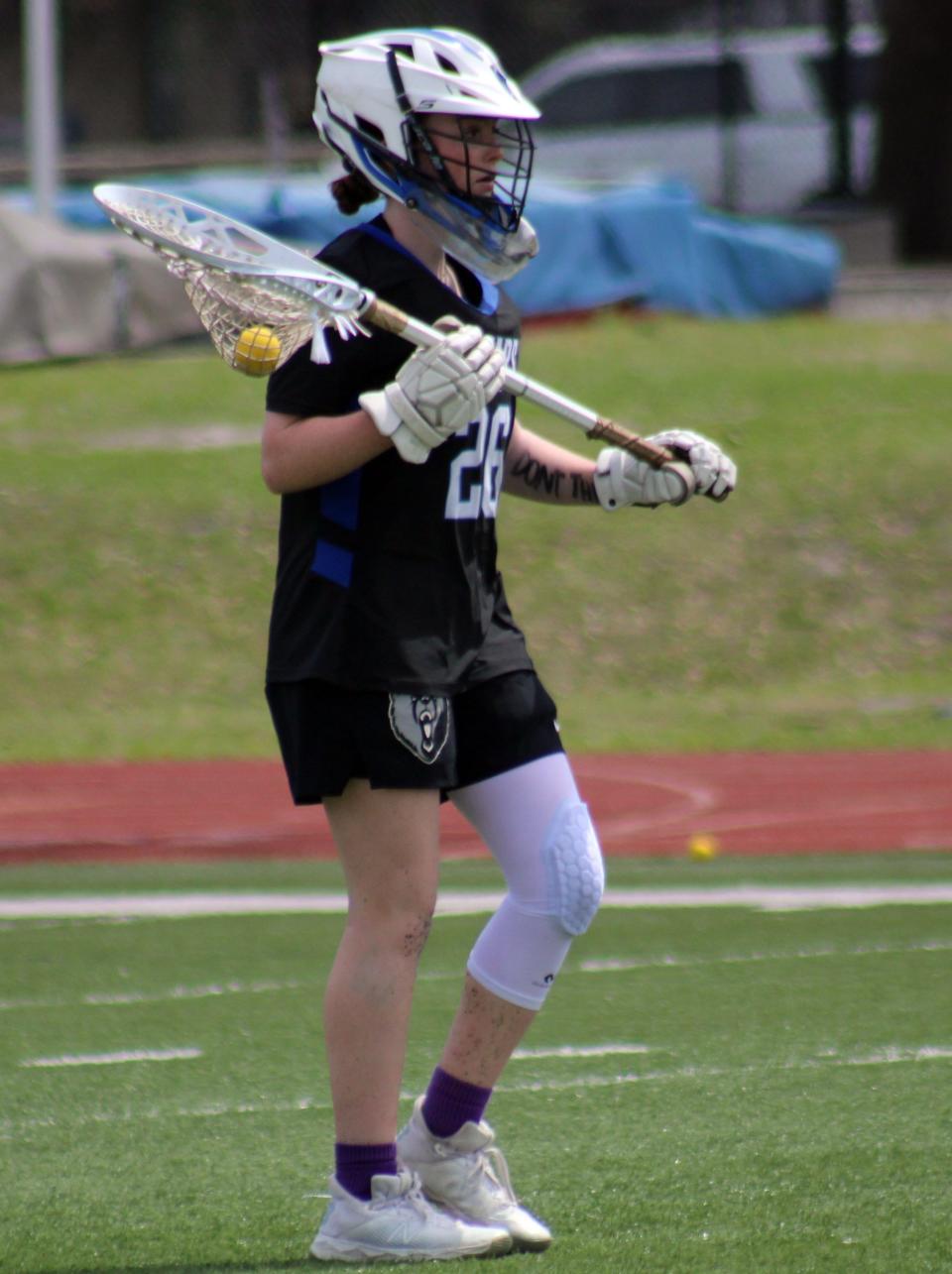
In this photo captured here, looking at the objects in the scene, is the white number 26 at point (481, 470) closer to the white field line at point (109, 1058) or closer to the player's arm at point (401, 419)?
the player's arm at point (401, 419)

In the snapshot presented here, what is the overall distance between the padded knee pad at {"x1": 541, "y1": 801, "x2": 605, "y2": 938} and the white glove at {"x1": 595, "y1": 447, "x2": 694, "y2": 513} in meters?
0.61

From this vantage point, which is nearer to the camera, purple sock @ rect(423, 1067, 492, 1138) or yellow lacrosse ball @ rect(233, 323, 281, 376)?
yellow lacrosse ball @ rect(233, 323, 281, 376)

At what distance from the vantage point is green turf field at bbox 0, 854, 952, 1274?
4.02 m

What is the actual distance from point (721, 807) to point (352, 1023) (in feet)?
18.7

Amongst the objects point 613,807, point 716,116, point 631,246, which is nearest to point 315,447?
point 613,807

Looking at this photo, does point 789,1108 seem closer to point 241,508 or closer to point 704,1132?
point 704,1132

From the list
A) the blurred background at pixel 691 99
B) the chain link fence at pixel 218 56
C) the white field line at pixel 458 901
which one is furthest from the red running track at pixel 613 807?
the chain link fence at pixel 218 56

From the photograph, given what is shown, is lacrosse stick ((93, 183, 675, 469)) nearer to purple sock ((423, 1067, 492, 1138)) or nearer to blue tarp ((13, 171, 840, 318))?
→ purple sock ((423, 1067, 492, 1138))

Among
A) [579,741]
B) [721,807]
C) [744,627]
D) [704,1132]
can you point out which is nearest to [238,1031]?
[704,1132]

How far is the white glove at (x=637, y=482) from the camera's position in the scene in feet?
13.8

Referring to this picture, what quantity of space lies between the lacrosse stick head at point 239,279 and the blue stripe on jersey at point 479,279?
143 mm

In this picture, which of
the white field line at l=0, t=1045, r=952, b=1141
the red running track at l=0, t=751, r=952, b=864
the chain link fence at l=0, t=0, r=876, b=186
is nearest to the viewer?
the white field line at l=0, t=1045, r=952, b=1141

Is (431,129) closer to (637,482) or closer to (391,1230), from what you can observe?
(637,482)

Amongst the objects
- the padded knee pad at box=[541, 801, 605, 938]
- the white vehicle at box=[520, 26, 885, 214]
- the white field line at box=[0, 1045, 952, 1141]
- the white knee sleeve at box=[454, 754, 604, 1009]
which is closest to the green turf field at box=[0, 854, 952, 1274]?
the white field line at box=[0, 1045, 952, 1141]
